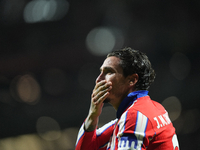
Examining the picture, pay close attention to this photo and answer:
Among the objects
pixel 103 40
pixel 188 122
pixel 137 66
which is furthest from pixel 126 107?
pixel 103 40

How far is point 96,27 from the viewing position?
460 cm

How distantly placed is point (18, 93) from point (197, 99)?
4506mm

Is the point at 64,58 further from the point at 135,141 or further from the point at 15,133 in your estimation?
the point at 135,141

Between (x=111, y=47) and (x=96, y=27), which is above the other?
(x=96, y=27)

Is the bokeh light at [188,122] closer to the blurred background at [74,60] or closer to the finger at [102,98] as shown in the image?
the blurred background at [74,60]

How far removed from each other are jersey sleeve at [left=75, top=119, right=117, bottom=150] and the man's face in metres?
0.25

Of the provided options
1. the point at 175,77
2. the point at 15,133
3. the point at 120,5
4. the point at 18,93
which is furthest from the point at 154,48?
the point at 15,133

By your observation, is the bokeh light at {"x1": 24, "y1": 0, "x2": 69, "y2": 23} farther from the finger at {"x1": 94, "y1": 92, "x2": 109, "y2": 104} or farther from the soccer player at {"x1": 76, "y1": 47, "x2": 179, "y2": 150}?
the finger at {"x1": 94, "y1": 92, "x2": 109, "y2": 104}

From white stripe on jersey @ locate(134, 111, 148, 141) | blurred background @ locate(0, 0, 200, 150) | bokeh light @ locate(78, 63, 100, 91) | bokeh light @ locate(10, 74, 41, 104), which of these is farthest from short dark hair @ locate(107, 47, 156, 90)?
bokeh light @ locate(10, 74, 41, 104)

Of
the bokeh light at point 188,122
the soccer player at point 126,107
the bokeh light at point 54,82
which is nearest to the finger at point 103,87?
the soccer player at point 126,107

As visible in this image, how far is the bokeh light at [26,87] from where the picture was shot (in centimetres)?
451

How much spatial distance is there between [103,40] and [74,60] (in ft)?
3.42

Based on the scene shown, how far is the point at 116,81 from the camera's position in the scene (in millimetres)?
1243

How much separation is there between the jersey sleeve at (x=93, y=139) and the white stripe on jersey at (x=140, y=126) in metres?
0.44
